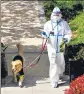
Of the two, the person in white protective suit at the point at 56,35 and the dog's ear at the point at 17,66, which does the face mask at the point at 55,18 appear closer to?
the person in white protective suit at the point at 56,35

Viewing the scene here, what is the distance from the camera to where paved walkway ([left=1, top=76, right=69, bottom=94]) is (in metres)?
8.19

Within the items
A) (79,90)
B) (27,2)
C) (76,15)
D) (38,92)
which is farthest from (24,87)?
(27,2)

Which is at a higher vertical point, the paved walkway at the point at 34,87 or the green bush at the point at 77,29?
the green bush at the point at 77,29

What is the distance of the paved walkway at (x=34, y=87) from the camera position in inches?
322

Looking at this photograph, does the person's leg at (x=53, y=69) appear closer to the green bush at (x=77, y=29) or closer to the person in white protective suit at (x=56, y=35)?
the person in white protective suit at (x=56, y=35)

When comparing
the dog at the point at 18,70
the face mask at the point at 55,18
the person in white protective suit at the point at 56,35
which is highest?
the face mask at the point at 55,18

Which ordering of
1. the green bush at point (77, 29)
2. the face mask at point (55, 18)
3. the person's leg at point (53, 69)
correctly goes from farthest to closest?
the green bush at point (77, 29) < the person's leg at point (53, 69) < the face mask at point (55, 18)

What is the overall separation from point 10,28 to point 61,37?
17.5ft

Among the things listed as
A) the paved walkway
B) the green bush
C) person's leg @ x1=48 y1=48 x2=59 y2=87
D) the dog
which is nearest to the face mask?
person's leg @ x1=48 y1=48 x2=59 y2=87

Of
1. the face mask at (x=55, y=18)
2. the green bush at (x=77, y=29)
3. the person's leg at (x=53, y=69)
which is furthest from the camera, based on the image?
the green bush at (x=77, y=29)

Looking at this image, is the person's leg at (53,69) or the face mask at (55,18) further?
the person's leg at (53,69)

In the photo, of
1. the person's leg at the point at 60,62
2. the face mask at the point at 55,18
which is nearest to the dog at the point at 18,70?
the person's leg at the point at 60,62

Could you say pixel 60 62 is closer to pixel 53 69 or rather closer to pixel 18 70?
pixel 53 69

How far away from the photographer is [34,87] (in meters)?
8.43
